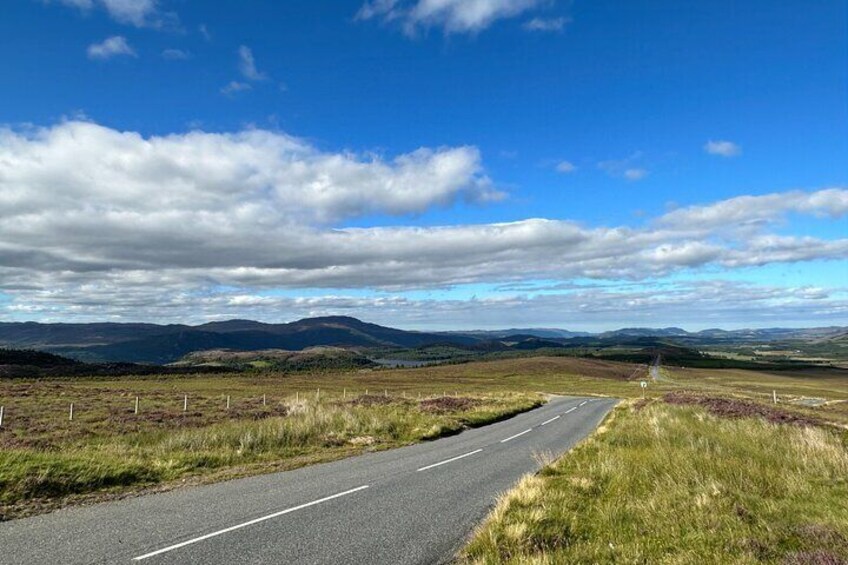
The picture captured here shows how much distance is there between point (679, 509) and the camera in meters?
9.70

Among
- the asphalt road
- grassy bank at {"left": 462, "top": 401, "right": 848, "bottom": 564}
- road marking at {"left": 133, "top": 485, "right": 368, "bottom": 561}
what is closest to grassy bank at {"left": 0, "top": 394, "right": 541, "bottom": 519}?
the asphalt road

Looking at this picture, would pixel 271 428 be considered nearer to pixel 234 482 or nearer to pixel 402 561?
pixel 234 482

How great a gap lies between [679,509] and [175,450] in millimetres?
15244

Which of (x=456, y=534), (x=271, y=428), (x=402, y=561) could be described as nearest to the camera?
(x=402, y=561)

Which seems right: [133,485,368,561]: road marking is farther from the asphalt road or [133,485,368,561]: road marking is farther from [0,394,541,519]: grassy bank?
[0,394,541,519]: grassy bank

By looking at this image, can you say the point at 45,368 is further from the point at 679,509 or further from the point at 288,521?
the point at 679,509

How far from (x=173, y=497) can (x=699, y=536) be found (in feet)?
33.5

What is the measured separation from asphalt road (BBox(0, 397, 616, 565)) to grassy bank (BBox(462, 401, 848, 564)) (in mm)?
1232

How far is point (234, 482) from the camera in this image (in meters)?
13.4

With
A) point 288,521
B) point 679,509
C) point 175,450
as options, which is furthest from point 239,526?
point 175,450

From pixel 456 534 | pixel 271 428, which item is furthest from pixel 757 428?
→ pixel 271 428

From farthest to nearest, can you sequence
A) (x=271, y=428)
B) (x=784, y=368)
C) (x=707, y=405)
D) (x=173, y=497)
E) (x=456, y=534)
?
(x=784, y=368) → (x=707, y=405) → (x=271, y=428) → (x=173, y=497) → (x=456, y=534)

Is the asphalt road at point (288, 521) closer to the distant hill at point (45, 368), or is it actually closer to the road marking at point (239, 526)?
the road marking at point (239, 526)

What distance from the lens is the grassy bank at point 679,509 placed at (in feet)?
25.0
